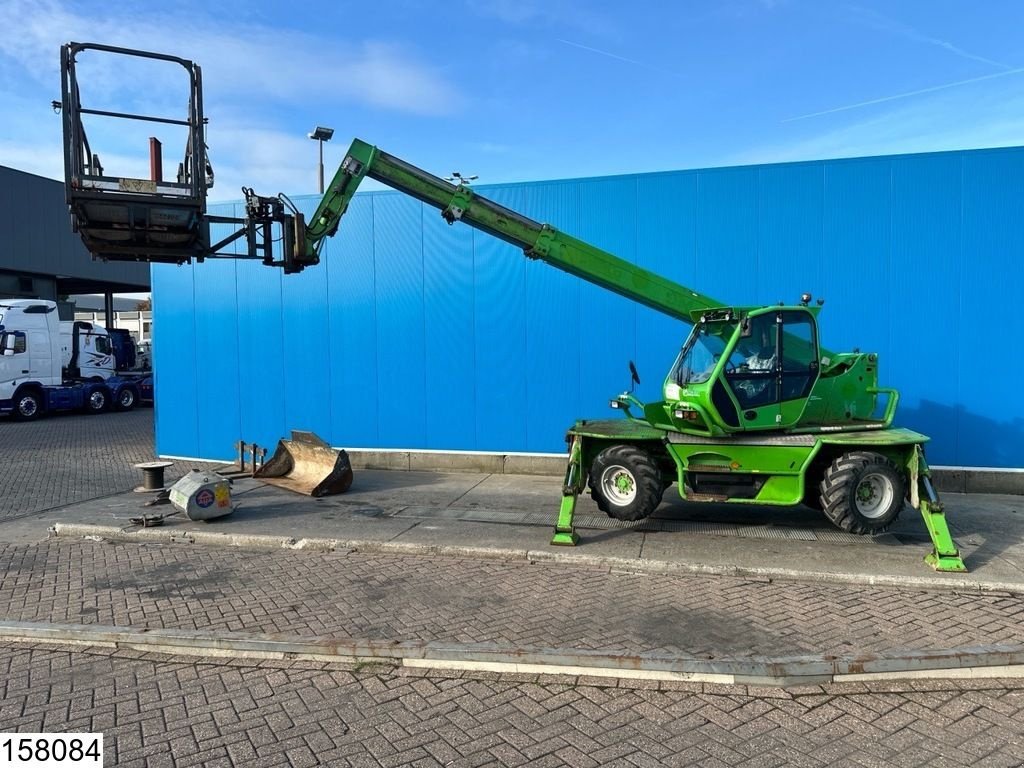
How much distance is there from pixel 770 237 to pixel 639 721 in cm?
827

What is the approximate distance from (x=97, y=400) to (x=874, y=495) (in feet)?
80.0

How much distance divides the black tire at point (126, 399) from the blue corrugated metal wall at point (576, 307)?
13073 mm

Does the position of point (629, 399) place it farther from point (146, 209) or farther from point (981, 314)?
point (146, 209)

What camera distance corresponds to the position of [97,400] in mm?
23422

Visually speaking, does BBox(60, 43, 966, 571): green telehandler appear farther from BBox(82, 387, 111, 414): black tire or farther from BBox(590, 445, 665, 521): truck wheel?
BBox(82, 387, 111, 414): black tire

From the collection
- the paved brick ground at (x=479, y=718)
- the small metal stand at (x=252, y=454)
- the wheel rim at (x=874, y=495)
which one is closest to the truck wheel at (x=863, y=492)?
the wheel rim at (x=874, y=495)

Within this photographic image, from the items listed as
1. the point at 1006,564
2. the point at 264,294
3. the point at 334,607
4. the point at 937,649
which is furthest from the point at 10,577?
the point at 1006,564

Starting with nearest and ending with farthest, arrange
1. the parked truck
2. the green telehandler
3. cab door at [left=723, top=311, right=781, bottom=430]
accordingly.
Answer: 1. the green telehandler
2. cab door at [left=723, top=311, right=781, bottom=430]
3. the parked truck

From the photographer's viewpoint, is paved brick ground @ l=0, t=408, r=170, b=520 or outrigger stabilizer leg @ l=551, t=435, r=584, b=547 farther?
paved brick ground @ l=0, t=408, r=170, b=520

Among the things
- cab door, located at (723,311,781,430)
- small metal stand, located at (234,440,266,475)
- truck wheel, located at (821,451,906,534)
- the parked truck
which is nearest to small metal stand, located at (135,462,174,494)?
small metal stand, located at (234,440,266,475)

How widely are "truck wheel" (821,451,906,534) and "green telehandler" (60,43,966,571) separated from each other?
0.05ft

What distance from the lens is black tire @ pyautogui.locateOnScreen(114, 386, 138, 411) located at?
24.2 metres

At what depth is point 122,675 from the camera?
4398 mm

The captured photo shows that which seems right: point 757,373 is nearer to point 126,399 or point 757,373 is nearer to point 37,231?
point 126,399
